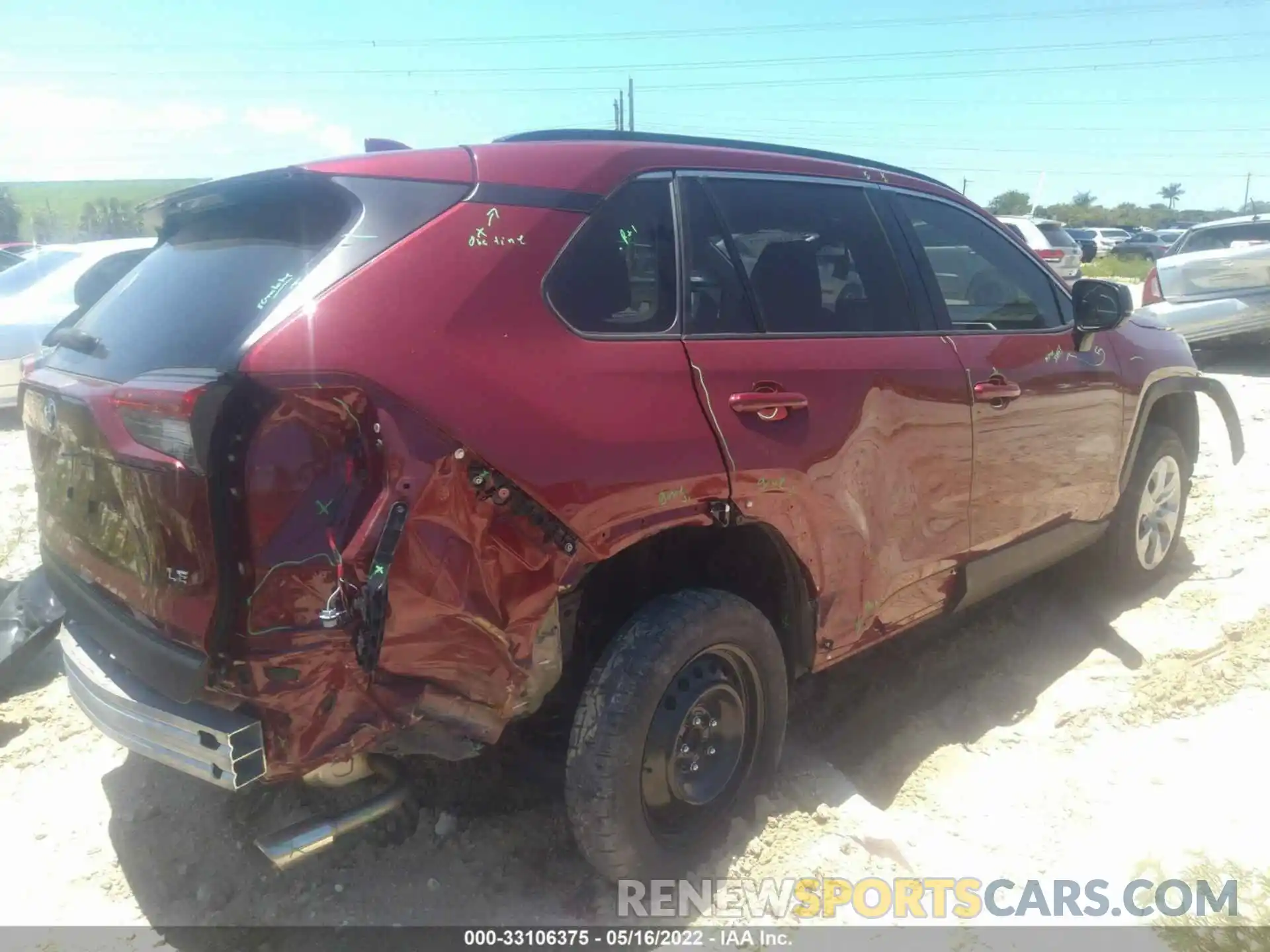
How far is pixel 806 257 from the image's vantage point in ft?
10.0

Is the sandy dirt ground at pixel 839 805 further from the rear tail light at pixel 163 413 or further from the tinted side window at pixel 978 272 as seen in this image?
the tinted side window at pixel 978 272

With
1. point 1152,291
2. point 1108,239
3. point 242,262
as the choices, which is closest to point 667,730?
point 242,262

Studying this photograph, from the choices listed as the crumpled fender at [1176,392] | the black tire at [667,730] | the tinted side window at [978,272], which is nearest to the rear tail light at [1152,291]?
the crumpled fender at [1176,392]

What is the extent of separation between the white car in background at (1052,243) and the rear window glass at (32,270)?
41.9ft

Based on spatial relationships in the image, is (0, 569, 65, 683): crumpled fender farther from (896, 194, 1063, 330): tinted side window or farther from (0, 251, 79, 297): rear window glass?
(0, 251, 79, 297): rear window glass

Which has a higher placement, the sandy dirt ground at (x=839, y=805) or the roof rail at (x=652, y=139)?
the roof rail at (x=652, y=139)

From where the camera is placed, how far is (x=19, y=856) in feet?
Result: 9.52

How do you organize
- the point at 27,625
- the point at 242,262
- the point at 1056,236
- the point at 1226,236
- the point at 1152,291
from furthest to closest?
the point at 1056,236, the point at 1226,236, the point at 1152,291, the point at 27,625, the point at 242,262

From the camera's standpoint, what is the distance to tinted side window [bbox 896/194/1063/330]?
3.52 m

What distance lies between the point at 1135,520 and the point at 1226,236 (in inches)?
349

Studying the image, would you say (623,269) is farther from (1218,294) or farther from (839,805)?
(1218,294)

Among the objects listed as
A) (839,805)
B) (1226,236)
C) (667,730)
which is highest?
(1226,236)

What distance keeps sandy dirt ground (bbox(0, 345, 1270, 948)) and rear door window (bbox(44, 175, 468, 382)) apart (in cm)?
150

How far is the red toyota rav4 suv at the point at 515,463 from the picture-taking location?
2.01 meters
